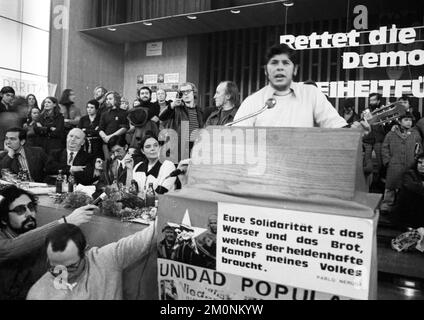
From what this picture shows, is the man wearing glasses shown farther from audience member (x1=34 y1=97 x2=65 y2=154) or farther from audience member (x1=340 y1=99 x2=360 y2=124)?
audience member (x1=34 y1=97 x2=65 y2=154)

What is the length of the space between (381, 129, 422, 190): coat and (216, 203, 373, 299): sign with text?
2.92m

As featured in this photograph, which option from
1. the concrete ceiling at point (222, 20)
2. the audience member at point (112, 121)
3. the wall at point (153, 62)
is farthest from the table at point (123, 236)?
the wall at point (153, 62)

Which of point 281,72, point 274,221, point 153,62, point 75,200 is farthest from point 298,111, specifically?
point 153,62

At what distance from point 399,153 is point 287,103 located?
233 centimetres

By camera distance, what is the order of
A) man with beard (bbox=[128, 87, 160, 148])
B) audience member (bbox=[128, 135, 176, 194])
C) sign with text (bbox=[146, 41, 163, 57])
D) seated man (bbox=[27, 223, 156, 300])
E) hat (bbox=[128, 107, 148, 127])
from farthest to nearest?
1. sign with text (bbox=[146, 41, 163, 57])
2. hat (bbox=[128, 107, 148, 127])
3. man with beard (bbox=[128, 87, 160, 148])
4. audience member (bbox=[128, 135, 176, 194])
5. seated man (bbox=[27, 223, 156, 300])

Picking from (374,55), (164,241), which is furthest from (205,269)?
(374,55)

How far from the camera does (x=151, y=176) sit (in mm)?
2494

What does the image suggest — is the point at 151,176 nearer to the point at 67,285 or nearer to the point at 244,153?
the point at 67,285

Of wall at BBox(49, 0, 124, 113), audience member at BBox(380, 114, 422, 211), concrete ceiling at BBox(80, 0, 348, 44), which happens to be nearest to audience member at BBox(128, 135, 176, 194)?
audience member at BBox(380, 114, 422, 211)

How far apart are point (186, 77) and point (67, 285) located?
5880 millimetres

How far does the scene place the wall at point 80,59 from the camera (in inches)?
260

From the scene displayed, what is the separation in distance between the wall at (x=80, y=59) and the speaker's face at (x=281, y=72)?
18.5 ft

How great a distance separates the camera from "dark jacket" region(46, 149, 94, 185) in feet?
11.1
